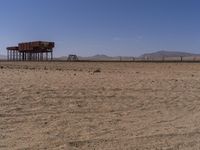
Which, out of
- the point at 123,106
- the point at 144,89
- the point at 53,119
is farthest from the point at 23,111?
the point at 144,89

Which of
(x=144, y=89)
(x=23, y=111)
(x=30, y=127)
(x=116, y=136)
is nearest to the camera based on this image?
(x=116, y=136)

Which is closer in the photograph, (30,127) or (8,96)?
(30,127)

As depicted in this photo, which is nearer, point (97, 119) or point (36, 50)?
point (97, 119)

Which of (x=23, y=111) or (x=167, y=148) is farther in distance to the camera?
(x=23, y=111)

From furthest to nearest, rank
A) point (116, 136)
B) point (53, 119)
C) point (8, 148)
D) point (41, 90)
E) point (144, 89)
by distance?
point (144, 89), point (41, 90), point (53, 119), point (116, 136), point (8, 148)

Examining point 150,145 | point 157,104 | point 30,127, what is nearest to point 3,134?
point 30,127

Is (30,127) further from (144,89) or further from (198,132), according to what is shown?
(144,89)

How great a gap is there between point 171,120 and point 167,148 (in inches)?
102

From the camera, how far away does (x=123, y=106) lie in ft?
38.7

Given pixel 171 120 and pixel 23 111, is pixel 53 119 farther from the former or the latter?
pixel 171 120

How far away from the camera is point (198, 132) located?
28.4ft

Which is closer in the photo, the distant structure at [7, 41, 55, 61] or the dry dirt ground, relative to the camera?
the dry dirt ground

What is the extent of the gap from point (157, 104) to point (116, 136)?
14.5 ft

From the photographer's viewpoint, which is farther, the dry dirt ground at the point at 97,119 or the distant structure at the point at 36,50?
the distant structure at the point at 36,50
